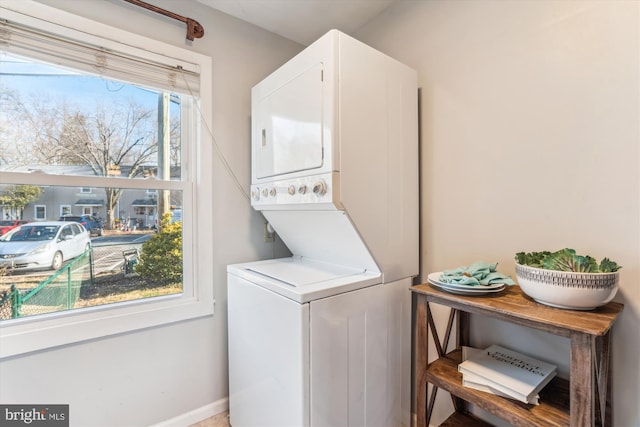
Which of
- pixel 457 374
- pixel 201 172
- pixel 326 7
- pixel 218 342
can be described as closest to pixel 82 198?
pixel 201 172

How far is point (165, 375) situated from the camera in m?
1.67

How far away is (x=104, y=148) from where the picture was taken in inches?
60.9

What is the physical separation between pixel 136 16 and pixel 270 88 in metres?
0.77

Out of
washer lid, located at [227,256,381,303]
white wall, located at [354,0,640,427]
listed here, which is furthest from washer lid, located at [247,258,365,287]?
white wall, located at [354,0,640,427]

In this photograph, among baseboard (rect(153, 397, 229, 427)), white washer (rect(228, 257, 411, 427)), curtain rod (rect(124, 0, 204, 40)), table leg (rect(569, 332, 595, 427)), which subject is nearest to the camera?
table leg (rect(569, 332, 595, 427))

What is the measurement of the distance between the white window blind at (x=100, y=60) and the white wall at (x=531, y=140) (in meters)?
1.27

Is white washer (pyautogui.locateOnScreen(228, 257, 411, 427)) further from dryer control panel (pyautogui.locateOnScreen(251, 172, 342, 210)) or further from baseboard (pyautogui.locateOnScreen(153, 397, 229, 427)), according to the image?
dryer control panel (pyautogui.locateOnScreen(251, 172, 342, 210))

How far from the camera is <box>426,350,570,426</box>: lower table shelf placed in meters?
0.94

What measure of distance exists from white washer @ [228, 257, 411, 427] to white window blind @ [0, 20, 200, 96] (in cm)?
108

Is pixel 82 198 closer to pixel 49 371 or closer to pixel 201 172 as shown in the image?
pixel 201 172

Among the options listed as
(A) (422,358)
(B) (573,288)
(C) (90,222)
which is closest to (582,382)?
(B) (573,288)

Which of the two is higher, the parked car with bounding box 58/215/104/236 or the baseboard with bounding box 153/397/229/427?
the parked car with bounding box 58/215/104/236

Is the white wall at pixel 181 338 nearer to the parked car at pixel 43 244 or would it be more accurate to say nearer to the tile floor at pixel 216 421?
the tile floor at pixel 216 421

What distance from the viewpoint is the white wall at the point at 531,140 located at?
103 centimetres
